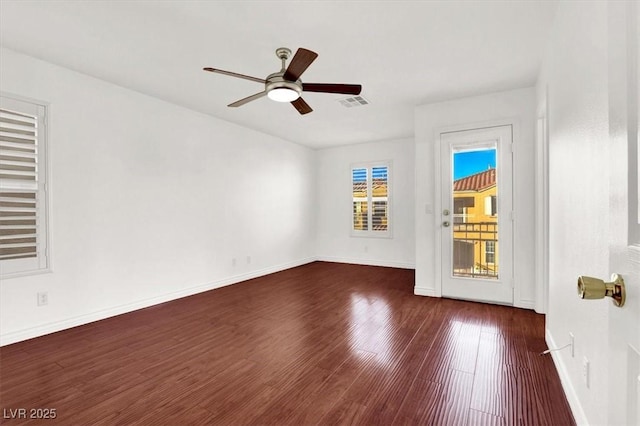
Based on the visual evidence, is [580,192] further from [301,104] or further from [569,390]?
[301,104]

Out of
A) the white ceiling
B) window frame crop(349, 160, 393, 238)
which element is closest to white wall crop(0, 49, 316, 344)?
the white ceiling

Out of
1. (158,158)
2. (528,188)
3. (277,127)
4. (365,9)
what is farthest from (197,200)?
(528,188)

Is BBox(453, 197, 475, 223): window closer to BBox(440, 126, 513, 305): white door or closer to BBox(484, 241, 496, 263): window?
BBox(440, 126, 513, 305): white door

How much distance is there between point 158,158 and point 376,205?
13.8 ft

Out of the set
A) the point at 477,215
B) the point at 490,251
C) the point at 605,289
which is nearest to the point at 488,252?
the point at 490,251

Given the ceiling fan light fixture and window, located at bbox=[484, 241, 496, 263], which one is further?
window, located at bbox=[484, 241, 496, 263]

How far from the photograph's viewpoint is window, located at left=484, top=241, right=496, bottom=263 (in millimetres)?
3814

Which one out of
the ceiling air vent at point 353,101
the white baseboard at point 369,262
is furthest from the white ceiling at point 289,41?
the white baseboard at point 369,262

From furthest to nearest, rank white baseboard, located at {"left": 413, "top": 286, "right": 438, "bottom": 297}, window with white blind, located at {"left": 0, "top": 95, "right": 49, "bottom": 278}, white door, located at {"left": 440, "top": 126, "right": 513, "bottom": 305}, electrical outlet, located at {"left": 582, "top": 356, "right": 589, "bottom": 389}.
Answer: white baseboard, located at {"left": 413, "top": 286, "right": 438, "bottom": 297} < white door, located at {"left": 440, "top": 126, "right": 513, "bottom": 305} < window with white blind, located at {"left": 0, "top": 95, "right": 49, "bottom": 278} < electrical outlet, located at {"left": 582, "top": 356, "right": 589, "bottom": 389}

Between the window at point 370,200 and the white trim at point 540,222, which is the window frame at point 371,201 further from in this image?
the white trim at point 540,222

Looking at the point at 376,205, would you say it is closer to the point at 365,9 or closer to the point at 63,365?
the point at 365,9

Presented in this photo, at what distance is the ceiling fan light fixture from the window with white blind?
2.33 metres

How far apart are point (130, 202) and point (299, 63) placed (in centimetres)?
274

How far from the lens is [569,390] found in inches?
73.0
